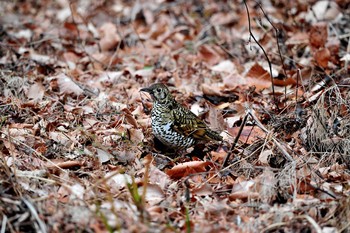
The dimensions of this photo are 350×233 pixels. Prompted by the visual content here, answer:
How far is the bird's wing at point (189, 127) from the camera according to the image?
16.4 feet

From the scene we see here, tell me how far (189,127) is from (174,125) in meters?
0.13

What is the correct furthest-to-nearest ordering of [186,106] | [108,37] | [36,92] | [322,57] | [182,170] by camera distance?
[108,37] → [322,57] → [186,106] → [36,92] → [182,170]

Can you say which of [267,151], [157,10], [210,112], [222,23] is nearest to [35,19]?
[157,10]

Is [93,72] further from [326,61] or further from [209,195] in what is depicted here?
[209,195]

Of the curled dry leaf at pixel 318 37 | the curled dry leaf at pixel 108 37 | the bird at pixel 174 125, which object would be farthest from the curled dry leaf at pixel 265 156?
the curled dry leaf at pixel 108 37

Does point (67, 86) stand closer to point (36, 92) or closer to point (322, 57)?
point (36, 92)

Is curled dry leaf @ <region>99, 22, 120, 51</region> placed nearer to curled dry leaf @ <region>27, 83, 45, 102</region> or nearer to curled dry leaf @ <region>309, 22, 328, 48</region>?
curled dry leaf @ <region>27, 83, 45, 102</region>

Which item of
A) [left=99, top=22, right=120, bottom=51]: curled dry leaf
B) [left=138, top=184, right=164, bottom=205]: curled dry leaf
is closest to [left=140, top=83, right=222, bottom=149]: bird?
[left=138, top=184, right=164, bottom=205]: curled dry leaf

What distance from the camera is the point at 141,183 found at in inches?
165

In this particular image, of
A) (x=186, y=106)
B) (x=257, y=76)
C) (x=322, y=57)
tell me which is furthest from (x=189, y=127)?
(x=322, y=57)

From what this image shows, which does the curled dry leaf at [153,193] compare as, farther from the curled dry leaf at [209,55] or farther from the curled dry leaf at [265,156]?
the curled dry leaf at [209,55]

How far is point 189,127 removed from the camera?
500 cm

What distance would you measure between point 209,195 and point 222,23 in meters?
4.85

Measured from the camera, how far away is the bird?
4941 mm
